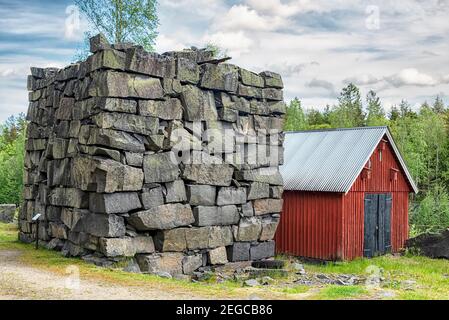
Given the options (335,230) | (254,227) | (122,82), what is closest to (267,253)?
(254,227)

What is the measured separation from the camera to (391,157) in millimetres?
23484

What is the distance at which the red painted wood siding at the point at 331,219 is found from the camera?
826 inches

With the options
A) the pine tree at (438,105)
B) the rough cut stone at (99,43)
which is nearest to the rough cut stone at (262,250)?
the rough cut stone at (99,43)

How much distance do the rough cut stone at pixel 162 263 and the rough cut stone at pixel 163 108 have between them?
12.6 feet

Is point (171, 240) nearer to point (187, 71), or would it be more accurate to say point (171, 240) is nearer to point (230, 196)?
point (230, 196)

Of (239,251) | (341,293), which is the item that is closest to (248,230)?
(239,251)

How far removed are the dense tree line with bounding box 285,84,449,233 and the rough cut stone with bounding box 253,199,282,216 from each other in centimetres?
1355

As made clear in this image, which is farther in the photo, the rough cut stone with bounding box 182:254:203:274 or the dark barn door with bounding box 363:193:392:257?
the dark barn door with bounding box 363:193:392:257

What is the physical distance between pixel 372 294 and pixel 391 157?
12.7 meters

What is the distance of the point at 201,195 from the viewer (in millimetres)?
17078

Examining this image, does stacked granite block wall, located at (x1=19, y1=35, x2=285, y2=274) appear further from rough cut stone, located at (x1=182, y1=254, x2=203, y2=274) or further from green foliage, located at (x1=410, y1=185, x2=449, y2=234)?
green foliage, located at (x1=410, y1=185, x2=449, y2=234)

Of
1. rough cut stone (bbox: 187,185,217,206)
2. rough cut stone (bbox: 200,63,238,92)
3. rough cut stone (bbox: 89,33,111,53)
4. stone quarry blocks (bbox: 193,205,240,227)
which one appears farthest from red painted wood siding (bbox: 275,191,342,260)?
rough cut stone (bbox: 89,33,111,53)

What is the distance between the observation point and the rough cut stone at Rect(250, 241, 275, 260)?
18750mm
